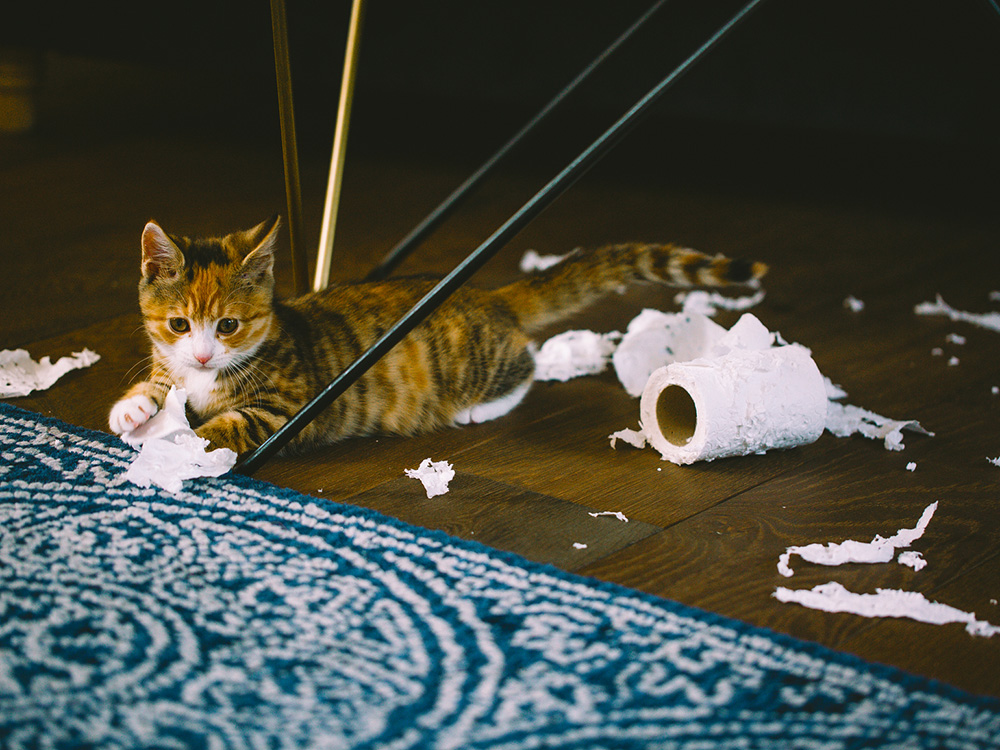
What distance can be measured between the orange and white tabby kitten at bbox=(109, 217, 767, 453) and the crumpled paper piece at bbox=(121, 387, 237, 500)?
0.03 metres

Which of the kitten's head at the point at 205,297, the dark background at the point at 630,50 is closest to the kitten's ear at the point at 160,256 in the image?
the kitten's head at the point at 205,297

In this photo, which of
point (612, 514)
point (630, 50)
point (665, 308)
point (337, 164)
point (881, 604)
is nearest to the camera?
point (881, 604)

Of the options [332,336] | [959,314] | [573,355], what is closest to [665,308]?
[573,355]

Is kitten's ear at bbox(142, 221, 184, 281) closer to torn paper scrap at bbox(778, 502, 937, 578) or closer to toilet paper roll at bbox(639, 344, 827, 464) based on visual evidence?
toilet paper roll at bbox(639, 344, 827, 464)

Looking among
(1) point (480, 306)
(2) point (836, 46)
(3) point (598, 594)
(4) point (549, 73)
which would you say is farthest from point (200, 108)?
(3) point (598, 594)

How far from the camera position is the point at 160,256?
122 centimetres

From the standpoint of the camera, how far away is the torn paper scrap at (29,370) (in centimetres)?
142

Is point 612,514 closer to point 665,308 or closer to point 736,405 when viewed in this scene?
point 736,405

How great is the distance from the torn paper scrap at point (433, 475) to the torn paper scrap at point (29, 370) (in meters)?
0.57

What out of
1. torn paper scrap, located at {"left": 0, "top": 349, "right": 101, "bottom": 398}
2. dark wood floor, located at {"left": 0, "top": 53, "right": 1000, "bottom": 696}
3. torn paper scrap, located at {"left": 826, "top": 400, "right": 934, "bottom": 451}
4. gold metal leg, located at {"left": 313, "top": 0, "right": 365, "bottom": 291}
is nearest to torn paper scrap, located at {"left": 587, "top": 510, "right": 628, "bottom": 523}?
dark wood floor, located at {"left": 0, "top": 53, "right": 1000, "bottom": 696}

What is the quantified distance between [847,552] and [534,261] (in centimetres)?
126

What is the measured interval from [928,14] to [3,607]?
2425 mm

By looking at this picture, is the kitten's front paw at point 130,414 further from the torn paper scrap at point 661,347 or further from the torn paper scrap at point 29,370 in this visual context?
the torn paper scrap at point 661,347

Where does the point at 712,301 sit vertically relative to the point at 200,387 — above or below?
above
